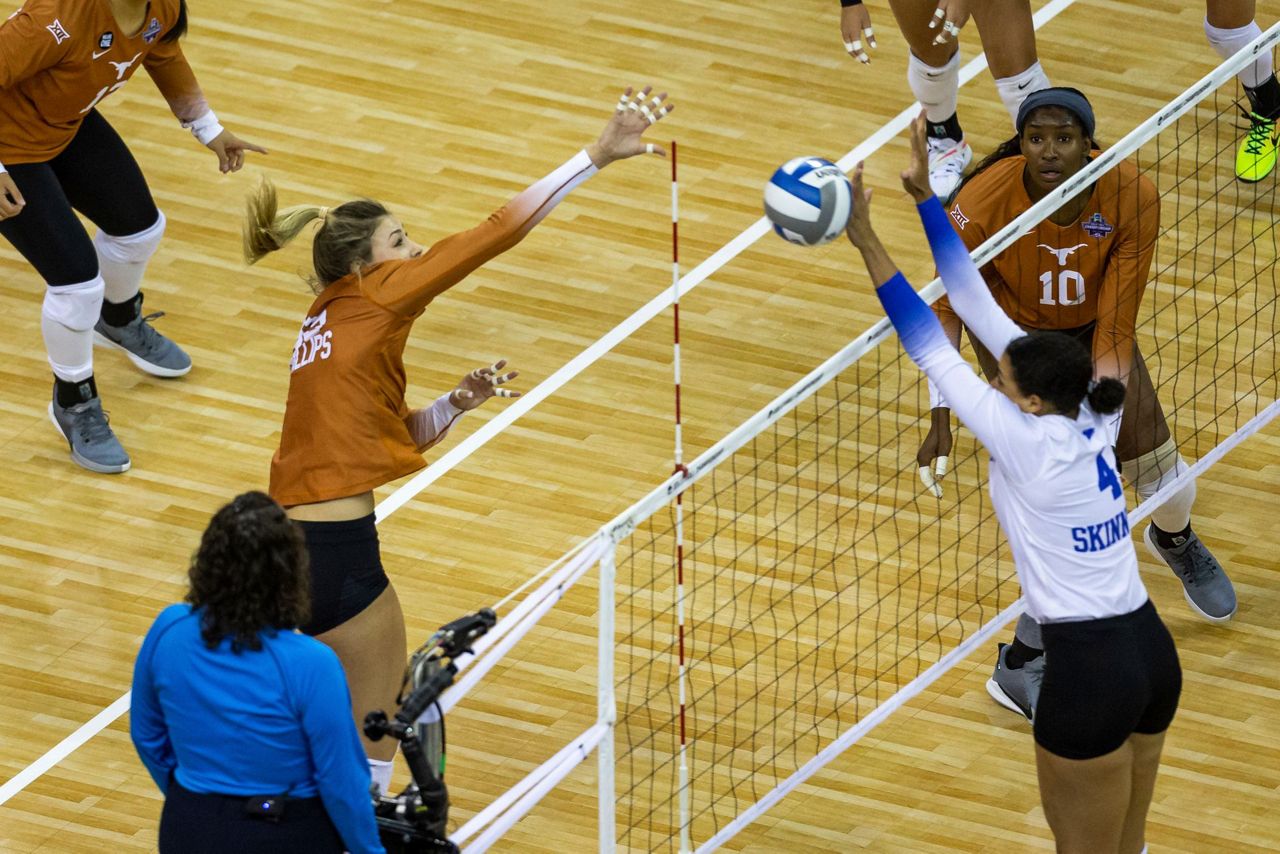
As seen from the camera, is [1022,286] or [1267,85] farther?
[1267,85]

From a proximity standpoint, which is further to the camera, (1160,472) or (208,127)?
(208,127)

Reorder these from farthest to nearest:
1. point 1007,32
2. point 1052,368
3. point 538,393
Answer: point 1007,32
point 538,393
point 1052,368

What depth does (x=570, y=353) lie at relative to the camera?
877cm

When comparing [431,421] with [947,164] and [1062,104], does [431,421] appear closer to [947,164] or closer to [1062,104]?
[1062,104]

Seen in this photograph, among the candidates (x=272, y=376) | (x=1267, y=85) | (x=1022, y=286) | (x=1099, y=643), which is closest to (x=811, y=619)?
(x=1022, y=286)

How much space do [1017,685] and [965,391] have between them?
1.95 meters

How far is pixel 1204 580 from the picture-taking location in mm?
7445

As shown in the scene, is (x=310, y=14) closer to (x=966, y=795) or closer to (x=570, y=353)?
(x=570, y=353)

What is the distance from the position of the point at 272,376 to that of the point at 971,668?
3131mm

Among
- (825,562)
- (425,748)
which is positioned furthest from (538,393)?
(425,748)

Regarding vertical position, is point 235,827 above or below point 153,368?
above

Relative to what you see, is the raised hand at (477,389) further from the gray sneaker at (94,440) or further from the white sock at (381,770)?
the gray sneaker at (94,440)

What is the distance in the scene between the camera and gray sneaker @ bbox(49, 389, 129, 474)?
8.19m

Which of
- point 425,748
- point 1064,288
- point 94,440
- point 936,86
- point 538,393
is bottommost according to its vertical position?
point 538,393
